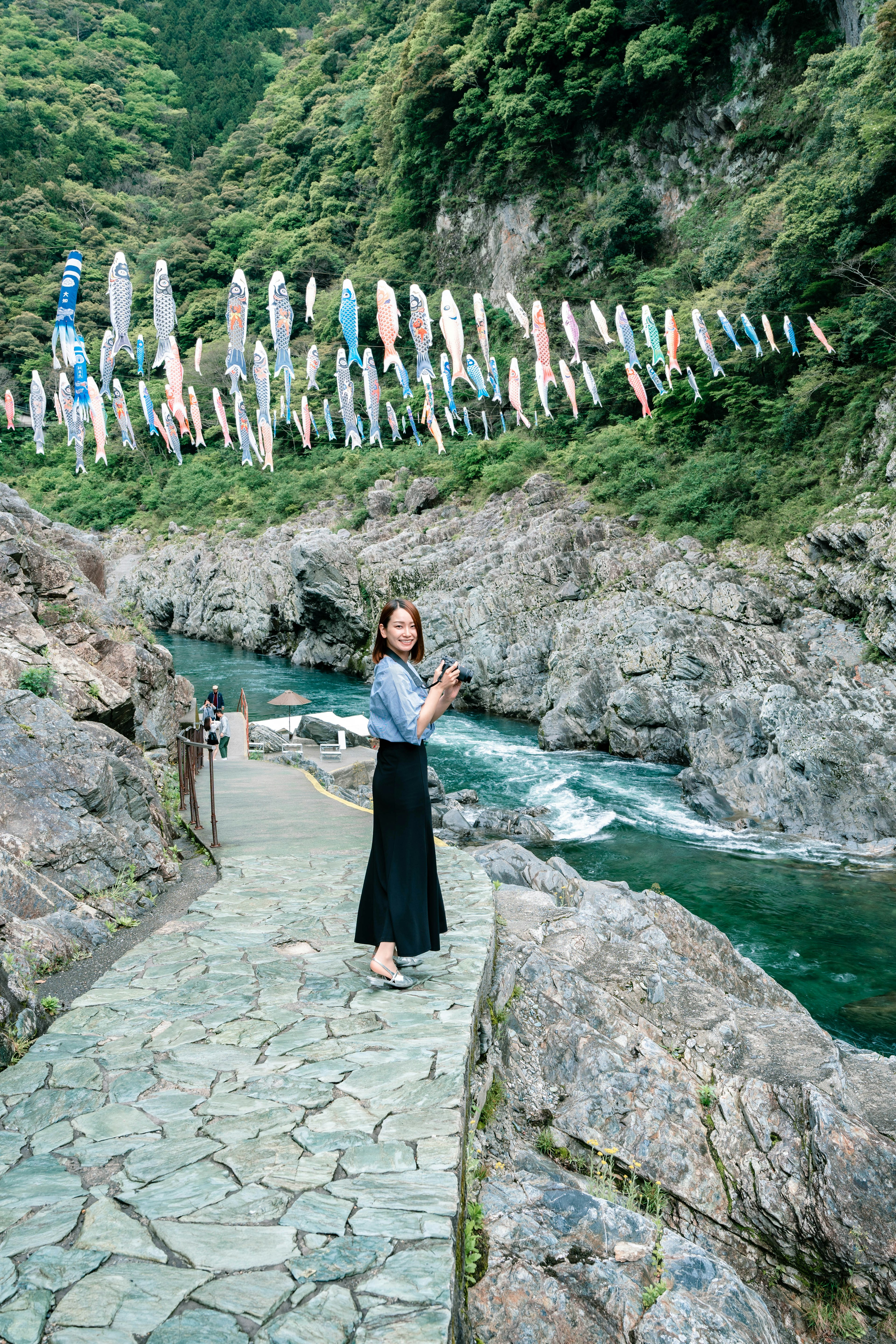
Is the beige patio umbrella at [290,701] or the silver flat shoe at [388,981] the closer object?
the silver flat shoe at [388,981]

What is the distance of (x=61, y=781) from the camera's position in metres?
5.50

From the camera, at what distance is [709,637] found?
19.0m

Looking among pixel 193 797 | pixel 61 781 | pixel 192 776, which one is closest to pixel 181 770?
pixel 192 776

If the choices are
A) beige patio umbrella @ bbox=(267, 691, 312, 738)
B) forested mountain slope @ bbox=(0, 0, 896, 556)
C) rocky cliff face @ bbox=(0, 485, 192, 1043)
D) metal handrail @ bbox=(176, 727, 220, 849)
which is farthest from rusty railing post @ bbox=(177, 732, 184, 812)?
forested mountain slope @ bbox=(0, 0, 896, 556)

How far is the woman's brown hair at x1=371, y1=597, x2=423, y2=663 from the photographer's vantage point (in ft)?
12.3

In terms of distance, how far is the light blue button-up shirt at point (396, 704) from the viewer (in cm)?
363

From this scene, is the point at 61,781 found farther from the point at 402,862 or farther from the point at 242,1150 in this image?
the point at 242,1150

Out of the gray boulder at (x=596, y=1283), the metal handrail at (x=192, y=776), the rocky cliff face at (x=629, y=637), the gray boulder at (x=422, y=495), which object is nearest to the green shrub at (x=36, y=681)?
the metal handrail at (x=192, y=776)

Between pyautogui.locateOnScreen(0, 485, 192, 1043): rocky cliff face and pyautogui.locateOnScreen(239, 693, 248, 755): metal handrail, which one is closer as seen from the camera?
pyautogui.locateOnScreen(0, 485, 192, 1043): rocky cliff face

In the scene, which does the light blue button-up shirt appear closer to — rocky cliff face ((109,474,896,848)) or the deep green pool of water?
the deep green pool of water

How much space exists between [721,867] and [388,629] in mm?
10348

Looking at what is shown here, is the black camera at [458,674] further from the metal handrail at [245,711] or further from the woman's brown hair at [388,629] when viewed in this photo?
the metal handrail at [245,711]

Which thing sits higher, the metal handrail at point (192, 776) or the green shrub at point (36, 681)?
the green shrub at point (36, 681)

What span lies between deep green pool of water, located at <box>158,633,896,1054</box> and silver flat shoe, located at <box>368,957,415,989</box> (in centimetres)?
606
